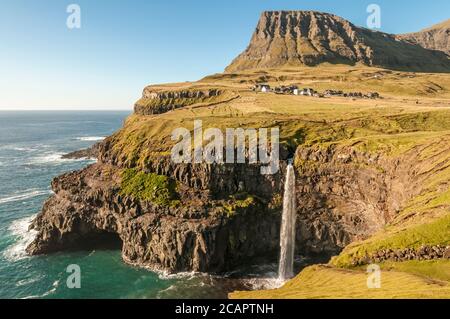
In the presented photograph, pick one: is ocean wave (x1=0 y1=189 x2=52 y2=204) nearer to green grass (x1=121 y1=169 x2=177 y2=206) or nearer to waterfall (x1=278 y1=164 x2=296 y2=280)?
green grass (x1=121 y1=169 x2=177 y2=206)

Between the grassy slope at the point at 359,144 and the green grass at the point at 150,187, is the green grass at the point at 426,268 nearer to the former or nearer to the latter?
the grassy slope at the point at 359,144

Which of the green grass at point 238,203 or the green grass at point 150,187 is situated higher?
the green grass at point 150,187

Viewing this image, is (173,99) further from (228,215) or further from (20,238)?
(228,215)

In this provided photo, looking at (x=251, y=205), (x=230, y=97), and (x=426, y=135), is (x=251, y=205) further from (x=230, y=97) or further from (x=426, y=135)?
(x=230, y=97)

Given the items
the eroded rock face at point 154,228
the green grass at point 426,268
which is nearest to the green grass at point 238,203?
the eroded rock face at point 154,228

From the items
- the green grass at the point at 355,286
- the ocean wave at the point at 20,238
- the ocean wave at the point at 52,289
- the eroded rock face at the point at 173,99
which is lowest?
the ocean wave at the point at 52,289
